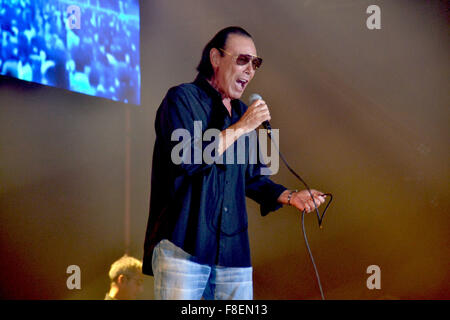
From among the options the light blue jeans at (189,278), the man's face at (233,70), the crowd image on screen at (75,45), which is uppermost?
the crowd image on screen at (75,45)

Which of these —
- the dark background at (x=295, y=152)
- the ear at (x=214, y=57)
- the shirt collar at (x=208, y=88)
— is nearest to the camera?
the shirt collar at (x=208, y=88)

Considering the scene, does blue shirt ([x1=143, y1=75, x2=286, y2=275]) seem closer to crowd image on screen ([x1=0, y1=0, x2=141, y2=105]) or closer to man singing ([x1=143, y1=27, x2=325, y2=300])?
man singing ([x1=143, y1=27, x2=325, y2=300])

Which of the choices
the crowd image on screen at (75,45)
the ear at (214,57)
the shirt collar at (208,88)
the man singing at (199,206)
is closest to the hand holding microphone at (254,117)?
the man singing at (199,206)

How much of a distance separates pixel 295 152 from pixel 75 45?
5.51 feet

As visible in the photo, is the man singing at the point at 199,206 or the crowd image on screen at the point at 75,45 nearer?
the man singing at the point at 199,206

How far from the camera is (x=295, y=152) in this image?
309 centimetres

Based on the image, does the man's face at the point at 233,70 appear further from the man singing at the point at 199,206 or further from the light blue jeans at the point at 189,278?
the light blue jeans at the point at 189,278

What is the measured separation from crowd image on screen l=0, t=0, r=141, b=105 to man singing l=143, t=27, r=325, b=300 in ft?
4.74

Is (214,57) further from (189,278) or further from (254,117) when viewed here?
(189,278)

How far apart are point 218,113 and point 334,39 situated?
5.56 feet

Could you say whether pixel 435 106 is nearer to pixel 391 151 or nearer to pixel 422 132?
pixel 422 132

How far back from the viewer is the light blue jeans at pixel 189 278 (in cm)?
146

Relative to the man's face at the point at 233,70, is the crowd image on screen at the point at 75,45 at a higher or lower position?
higher

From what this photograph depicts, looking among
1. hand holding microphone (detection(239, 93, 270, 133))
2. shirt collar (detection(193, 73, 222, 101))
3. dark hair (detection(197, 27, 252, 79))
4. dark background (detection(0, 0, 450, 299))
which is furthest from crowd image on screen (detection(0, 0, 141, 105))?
hand holding microphone (detection(239, 93, 270, 133))
